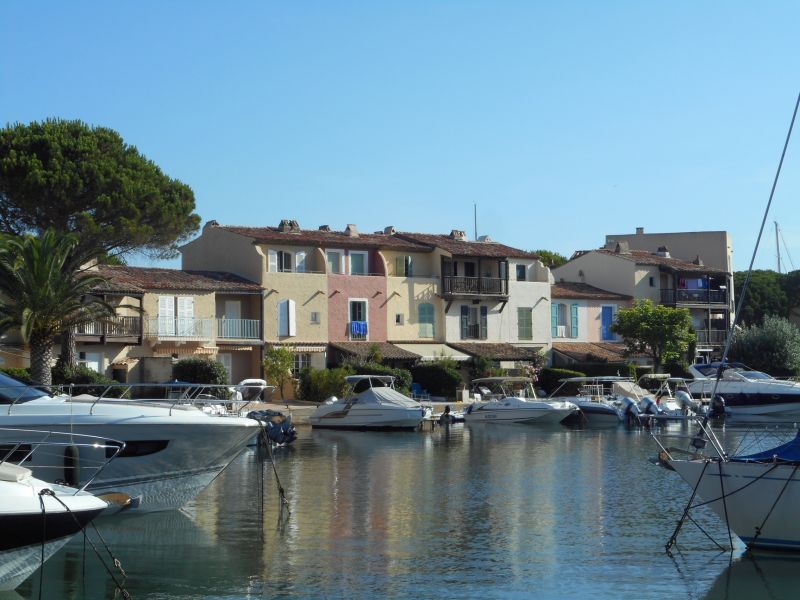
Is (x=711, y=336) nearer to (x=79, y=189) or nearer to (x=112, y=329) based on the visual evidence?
(x=112, y=329)

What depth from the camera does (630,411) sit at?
51781 millimetres

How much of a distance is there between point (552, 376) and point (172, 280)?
867 inches

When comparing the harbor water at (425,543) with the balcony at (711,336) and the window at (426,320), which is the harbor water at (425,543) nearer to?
the window at (426,320)

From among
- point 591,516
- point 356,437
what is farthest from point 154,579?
point 356,437

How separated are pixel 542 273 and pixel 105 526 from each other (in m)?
52.7

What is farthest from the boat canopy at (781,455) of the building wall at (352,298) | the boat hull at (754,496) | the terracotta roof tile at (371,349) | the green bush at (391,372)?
the building wall at (352,298)

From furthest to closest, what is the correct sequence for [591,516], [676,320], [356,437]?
[676,320] < [356,437] < [591,516]

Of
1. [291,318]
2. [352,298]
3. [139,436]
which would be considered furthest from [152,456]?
[352,298]

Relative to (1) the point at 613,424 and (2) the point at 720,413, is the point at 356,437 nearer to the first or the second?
(1) the point at 613,424

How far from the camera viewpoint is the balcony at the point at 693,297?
258 feet

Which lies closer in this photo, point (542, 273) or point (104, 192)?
point (104, 192)

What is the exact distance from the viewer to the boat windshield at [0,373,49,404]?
21703mm

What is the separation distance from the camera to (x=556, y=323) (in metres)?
73.5

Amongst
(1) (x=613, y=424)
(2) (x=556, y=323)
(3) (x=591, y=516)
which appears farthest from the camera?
(2) (x=556, y=323)
